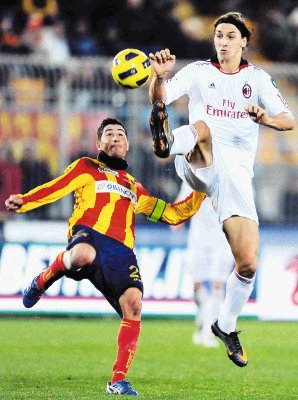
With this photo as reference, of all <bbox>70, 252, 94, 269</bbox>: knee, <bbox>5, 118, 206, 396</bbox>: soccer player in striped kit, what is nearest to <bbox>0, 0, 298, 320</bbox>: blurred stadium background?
<bbox>5, 118, 206, 396</bbox>: soccer player in striped kit

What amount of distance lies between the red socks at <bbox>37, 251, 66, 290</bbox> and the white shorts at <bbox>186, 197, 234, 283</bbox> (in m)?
4.49

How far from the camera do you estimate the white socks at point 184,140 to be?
8.36 meters

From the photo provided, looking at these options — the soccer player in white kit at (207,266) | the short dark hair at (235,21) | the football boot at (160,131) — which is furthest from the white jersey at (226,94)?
the soccer player in white kit at (207,266)

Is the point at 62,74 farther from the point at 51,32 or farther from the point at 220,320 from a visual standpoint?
the point at 220,320

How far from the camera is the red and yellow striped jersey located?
8.74 meters

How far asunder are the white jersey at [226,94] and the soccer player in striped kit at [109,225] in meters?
0.61

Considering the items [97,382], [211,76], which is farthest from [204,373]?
[211,76]

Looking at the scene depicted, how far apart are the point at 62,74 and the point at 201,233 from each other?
337 centimetres

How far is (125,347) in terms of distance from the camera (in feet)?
27.7

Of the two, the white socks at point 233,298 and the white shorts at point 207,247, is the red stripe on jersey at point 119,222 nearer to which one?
the white socks at point 233,298

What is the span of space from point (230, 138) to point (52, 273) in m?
1.76

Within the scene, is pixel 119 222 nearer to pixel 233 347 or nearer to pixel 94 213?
pixel 94 213

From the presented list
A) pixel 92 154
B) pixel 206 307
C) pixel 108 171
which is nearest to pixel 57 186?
pixel 108 171

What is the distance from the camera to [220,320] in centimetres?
915
